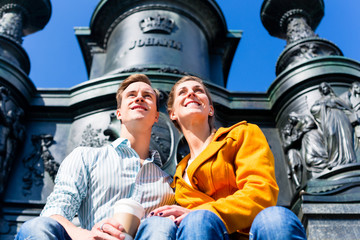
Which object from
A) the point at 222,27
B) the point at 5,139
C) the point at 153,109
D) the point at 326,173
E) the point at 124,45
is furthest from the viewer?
the point at 222,27

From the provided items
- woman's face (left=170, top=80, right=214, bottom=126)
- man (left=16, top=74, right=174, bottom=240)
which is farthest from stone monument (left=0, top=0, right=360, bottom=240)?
man (left=16, top=74, right=174, bottom=240)

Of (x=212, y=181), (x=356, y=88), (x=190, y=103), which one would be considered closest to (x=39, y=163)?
(x=190, y=103)

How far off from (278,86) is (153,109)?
451cm

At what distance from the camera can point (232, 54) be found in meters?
11.3

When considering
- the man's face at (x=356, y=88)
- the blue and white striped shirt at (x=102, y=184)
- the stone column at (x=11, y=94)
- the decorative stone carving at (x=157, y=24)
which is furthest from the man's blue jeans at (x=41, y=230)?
the decorative stone carving at (x=157, y=24)

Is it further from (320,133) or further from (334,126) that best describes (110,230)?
(320,133)

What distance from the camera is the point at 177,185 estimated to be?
2.84 m

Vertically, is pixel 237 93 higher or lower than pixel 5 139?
higher

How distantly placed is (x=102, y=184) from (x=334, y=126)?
4.35 m

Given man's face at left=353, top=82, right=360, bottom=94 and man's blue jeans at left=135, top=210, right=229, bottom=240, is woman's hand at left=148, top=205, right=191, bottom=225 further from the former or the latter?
man's face at left=353, top=82, right=360, bottom=94

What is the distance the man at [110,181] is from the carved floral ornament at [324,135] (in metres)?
3.53

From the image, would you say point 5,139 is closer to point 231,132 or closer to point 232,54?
point 231,132

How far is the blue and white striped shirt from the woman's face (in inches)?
18.9

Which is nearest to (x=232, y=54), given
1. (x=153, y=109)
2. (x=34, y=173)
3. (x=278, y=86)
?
(x=278, y=86)
